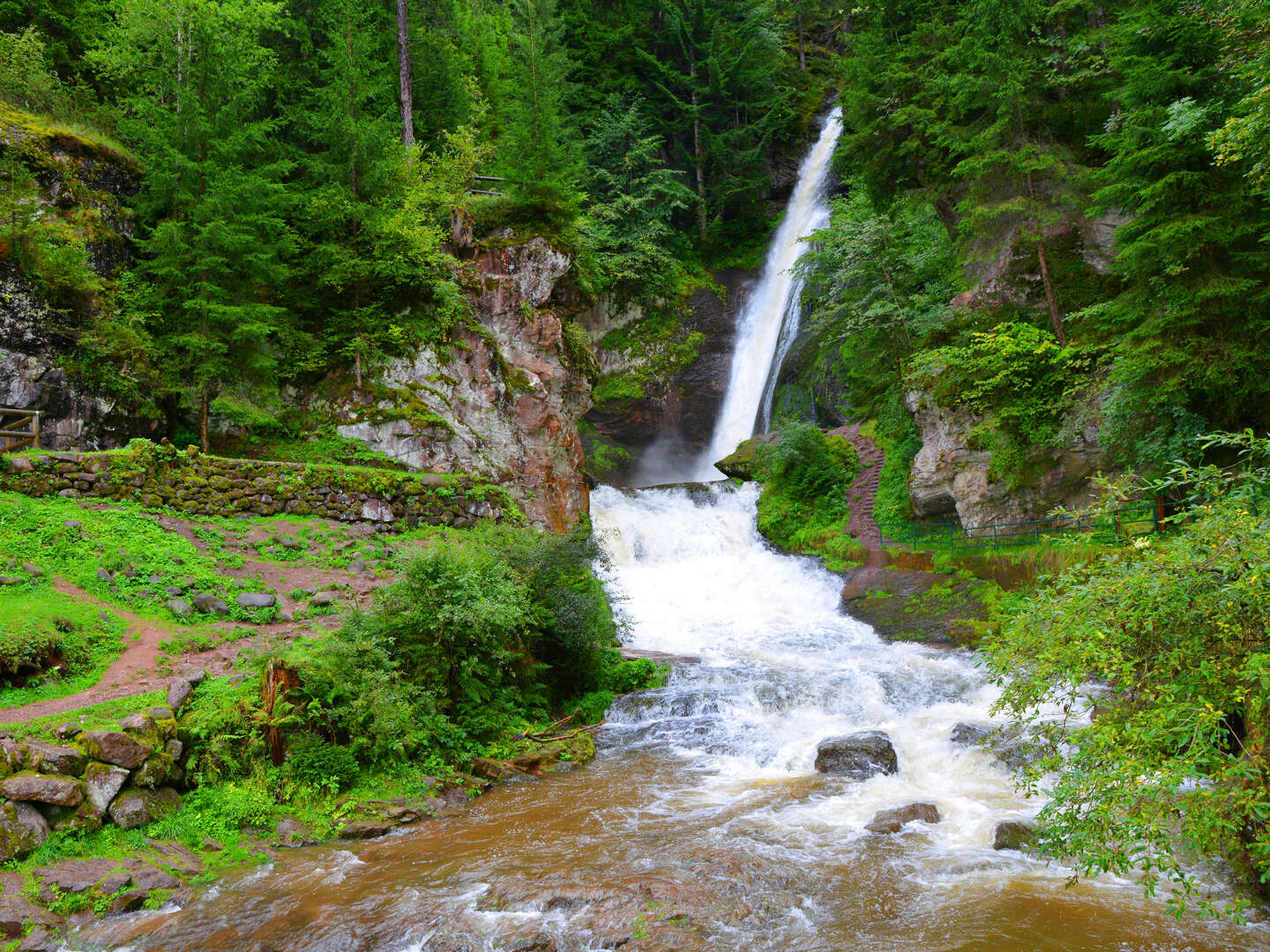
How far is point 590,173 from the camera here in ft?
107

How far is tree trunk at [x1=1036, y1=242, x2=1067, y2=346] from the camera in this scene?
15.8m

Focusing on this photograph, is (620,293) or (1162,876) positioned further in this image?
(620,293)

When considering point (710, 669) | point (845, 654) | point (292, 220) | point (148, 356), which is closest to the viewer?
point (710, 669)

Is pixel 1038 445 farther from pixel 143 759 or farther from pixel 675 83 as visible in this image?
pixel 675 83

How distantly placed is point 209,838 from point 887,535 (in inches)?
694

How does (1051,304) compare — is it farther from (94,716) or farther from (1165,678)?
(94,716)

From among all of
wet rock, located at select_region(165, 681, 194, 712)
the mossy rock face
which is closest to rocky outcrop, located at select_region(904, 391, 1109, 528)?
the mossy rock face

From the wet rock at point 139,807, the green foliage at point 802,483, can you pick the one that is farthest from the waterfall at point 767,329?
the wet rock at point 139,807

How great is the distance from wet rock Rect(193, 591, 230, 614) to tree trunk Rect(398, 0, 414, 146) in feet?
58.1

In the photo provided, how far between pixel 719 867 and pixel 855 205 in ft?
78.8

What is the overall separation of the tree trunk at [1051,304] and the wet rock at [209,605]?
17.3m

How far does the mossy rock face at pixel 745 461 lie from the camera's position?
2495cm

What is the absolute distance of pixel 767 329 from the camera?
31469mm

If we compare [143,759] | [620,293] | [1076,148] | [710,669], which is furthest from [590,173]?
[143,759]
